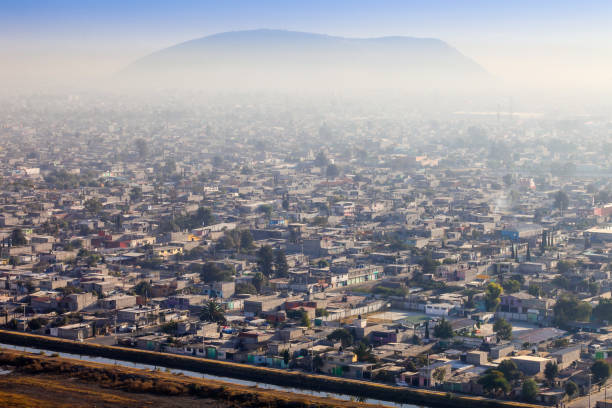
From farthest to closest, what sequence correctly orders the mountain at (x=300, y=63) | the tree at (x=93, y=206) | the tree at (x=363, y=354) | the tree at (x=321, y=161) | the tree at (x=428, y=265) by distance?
1. the mountain at (x=300, y=63)
2. the tree at (x=321, y=161)
3. the tree at (x=93, y=206)
4. the tree at (x=428, y=265)
5. the tree at (x=363, y=354)

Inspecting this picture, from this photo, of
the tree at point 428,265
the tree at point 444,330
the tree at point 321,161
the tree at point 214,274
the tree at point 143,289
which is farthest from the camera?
the tree at point 321,161

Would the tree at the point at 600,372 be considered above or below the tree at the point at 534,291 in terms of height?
below

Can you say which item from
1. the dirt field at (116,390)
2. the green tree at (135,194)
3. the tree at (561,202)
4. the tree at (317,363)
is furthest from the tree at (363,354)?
the green tree at (135,194)

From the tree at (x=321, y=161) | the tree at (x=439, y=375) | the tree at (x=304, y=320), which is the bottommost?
the tree at (x=439, y=375)

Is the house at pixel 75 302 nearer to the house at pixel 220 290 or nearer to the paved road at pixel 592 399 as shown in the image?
the house at pixel 220 290

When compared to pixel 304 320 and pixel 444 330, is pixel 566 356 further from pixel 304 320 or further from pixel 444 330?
pixel 304 320

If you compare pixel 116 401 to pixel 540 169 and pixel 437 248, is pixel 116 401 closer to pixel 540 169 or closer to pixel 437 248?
pixel 437 248

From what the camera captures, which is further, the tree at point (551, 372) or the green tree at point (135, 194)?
the green tree at point (135, 194)
